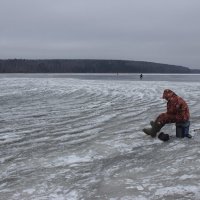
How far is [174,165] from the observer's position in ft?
24.0

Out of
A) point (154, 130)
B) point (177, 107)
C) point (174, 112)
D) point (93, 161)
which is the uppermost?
point (177, 107)

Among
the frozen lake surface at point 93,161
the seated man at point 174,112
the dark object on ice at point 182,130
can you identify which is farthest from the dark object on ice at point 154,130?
the dark object on ice at point 182,130

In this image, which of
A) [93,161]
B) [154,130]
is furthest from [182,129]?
[93,161]

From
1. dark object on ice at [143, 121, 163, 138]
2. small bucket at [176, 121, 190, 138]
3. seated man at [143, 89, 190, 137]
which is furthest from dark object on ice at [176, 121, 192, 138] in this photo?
dark object on ice at [143, 121, 163, 138]

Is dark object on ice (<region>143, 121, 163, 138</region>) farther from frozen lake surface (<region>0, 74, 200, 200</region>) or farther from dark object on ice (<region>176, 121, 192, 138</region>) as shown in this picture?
dark object on ice (<region>176, 121, 192, 138</region>)

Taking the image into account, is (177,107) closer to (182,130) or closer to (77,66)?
(182,130)

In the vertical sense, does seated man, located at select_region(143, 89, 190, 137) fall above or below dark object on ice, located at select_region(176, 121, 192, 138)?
above

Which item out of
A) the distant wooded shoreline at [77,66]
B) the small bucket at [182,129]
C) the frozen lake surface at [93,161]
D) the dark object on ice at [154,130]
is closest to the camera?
the frozen lake surface at [93,161]

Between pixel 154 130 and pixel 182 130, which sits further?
pixel 154 130

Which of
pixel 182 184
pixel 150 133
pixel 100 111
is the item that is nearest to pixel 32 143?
pixel 150 133

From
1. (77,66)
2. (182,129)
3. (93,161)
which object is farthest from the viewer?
(77,66)

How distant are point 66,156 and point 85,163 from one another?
65 centimetres

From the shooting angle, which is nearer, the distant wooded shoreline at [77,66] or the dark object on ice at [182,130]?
the dark object on ice at [182,130]

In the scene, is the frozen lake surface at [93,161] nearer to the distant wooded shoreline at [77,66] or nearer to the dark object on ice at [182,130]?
the dark object on ice at [182,130]
